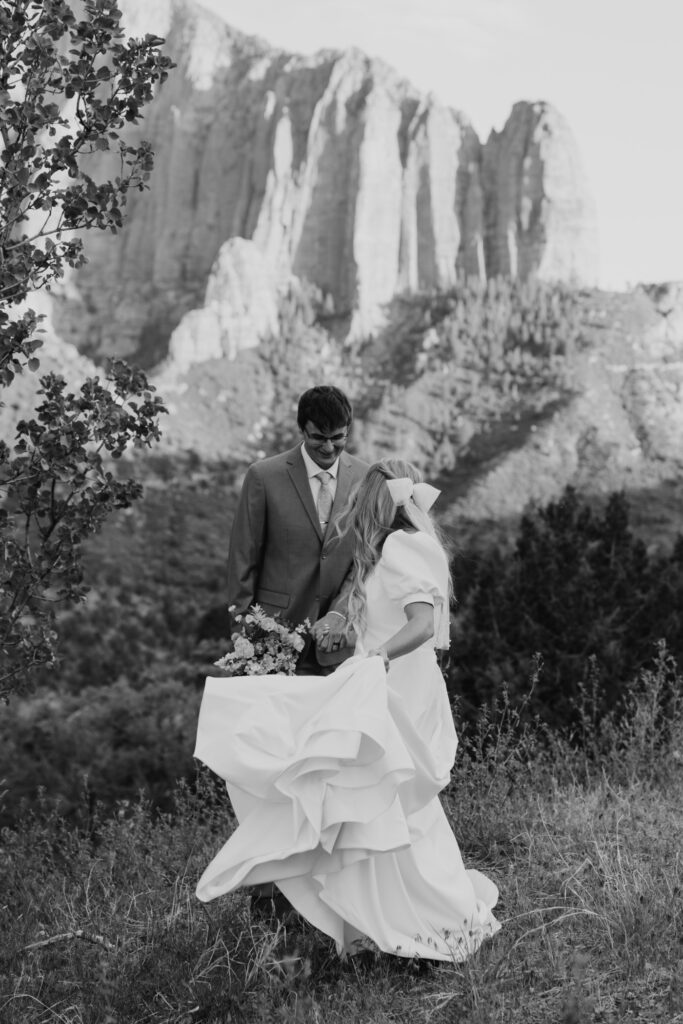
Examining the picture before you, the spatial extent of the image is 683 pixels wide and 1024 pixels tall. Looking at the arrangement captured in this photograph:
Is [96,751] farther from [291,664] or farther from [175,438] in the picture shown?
[175,438]

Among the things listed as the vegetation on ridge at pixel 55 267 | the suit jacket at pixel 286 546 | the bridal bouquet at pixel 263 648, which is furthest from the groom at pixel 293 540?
the vegetation on ridge at pixel 55 267

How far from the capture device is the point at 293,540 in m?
4.50

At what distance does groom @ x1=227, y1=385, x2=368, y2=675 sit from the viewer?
443 cm

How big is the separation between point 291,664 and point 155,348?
90.7 meters

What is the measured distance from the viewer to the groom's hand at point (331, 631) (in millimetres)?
3840

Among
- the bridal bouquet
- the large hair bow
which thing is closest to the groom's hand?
the bridal bouquet

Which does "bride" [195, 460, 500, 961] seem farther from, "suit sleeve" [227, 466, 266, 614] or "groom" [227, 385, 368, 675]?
"suit sleeve" [227, 466, 266, 614]

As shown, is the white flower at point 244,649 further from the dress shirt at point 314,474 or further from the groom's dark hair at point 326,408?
the groom's dark hair at point 326,408

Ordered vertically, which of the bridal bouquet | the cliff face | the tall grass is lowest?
the tall grass

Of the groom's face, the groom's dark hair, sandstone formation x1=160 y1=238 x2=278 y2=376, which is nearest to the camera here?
the groom's dark hair

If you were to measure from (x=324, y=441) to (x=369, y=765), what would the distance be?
1.48 m

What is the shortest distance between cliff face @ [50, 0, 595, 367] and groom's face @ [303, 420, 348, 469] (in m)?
74.2

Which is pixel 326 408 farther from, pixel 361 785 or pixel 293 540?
pixel 361 785

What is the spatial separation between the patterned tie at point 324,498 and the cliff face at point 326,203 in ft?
243
